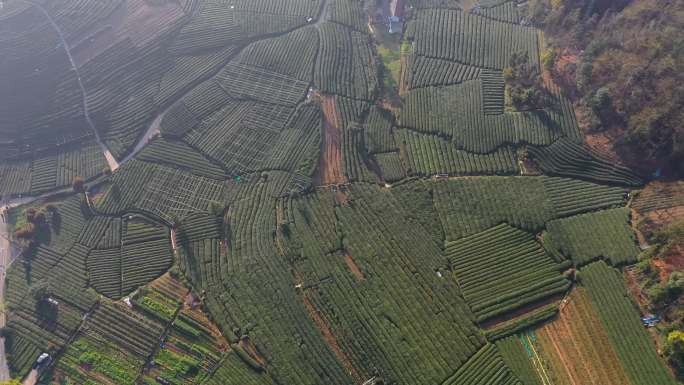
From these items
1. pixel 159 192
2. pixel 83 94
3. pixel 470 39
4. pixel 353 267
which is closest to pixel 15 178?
pixel 83 94

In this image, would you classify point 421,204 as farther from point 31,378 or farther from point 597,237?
→ point 31,378

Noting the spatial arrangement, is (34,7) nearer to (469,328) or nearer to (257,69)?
(257,69)

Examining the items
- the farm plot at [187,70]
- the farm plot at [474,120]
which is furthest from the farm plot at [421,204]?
the farm plot at [187,70]

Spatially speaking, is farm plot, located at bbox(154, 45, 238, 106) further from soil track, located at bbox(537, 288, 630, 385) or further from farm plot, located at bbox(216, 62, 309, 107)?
soil track, located at bbox(537, 288, 630, 385)

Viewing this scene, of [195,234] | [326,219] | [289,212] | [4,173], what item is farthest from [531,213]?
[4,173]

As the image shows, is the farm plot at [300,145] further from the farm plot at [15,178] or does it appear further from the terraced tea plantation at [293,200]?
the farm plot at [15,178]

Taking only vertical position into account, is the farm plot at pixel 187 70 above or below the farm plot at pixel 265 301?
above

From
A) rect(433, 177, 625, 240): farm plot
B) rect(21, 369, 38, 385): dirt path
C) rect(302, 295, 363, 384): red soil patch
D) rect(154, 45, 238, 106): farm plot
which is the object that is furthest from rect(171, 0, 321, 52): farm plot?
rect(21, 369, 38, 385): dirt path

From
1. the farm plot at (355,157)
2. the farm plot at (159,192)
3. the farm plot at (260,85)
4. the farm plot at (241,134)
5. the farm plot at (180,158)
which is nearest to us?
the farm plot at (159,192)
